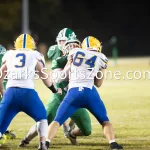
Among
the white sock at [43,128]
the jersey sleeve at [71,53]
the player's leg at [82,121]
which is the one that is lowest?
the white sock at [43,128]

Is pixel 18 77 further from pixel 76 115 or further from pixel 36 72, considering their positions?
pixel 76 115

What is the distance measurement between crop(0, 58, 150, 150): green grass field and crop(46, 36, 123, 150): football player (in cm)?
64

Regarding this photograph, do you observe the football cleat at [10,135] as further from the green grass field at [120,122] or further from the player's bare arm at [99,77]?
the player's bare arm at [99,77]

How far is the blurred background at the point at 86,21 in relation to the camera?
38.8 metres

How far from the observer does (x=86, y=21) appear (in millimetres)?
39969

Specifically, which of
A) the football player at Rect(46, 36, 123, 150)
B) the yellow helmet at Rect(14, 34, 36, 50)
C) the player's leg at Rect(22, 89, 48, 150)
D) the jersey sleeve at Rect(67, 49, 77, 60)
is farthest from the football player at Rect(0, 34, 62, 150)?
the jersey sleeve at Rect(67, 49, 77, 60)

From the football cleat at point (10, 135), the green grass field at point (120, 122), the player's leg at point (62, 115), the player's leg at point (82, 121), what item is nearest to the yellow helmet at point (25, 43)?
the player's leg at point (62, 115)

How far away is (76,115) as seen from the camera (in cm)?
862

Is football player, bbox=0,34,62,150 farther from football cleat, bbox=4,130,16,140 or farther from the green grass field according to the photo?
football cleat, bbox=4,130,16,140

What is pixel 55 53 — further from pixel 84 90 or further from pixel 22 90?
pixel 22 90

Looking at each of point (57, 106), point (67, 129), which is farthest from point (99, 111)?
point (67, 129)

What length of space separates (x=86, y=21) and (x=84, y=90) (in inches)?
1266

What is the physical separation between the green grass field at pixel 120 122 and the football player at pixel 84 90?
2.10 ft

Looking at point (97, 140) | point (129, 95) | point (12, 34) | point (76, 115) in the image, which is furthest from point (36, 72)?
point (12, 34)
